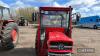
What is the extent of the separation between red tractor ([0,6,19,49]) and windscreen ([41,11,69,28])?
2242mm

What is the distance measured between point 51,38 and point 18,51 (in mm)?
4721

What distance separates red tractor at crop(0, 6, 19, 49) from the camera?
43.8 feet

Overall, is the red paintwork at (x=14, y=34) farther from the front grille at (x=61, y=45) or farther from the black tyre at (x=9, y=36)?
the front grille at (x=61, y=45)

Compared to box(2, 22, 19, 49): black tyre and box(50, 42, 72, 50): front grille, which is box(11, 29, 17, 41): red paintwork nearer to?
box(2, 22, 19, 49): black tyre

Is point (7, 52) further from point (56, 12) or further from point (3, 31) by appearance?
point (56, 12)

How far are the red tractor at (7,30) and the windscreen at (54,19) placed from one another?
2242mm

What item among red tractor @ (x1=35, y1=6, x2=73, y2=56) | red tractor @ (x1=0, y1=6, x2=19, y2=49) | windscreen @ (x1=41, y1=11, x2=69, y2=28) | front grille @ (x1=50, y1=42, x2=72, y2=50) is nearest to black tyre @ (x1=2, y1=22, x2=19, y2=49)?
red tractor @ (x1=0, y1=6, x2=19, y2=49)

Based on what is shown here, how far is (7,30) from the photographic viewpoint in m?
13.7

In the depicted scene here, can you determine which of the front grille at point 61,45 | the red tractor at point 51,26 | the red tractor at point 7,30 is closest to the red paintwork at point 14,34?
the red tractor at point 7,30

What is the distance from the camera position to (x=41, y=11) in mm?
12070

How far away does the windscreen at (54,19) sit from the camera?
1213 cm

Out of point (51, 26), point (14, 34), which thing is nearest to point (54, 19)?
point (51, 26)

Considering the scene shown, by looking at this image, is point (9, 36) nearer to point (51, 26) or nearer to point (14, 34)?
point (14, 34)

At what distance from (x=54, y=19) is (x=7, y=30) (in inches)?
109
